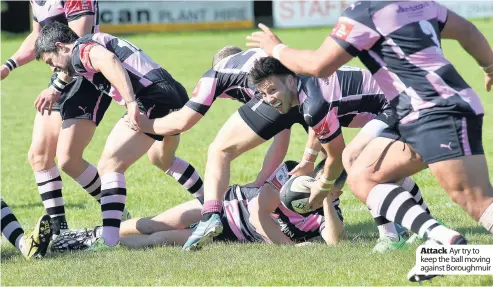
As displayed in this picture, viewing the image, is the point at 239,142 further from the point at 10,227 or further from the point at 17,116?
the point at 17,116

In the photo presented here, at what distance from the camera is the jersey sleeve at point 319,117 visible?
6172 mm

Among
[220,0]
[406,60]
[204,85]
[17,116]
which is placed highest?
[406,60]

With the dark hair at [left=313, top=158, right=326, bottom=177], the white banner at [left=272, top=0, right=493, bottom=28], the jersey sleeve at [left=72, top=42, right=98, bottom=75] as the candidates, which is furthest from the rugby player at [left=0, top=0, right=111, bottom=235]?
the white banner at [left=272, top=0, right=493, bottom=28]

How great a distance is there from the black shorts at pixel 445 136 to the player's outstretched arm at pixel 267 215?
1.88 meters

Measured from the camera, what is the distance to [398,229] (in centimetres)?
705

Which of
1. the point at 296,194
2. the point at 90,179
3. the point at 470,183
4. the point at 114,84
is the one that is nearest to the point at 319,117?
the point at 296,194

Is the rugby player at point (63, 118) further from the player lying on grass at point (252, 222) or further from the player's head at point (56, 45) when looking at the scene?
the player lying on grass at point (252, 222)

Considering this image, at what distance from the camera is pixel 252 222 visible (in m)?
6.92

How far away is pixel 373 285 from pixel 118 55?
2980 mm

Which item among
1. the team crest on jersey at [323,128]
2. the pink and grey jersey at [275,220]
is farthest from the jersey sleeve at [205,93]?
the team crest on jersey at [323,128]

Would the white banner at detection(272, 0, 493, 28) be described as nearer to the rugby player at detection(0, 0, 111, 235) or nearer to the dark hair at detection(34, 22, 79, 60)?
the rugby player at detection(0, 0, 111, 235)

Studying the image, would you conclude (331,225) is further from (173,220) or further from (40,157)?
(40,157)

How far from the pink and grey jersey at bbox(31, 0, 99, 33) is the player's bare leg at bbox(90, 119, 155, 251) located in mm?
1219

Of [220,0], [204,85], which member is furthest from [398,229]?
[220,0]
